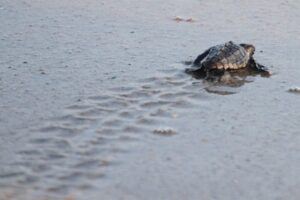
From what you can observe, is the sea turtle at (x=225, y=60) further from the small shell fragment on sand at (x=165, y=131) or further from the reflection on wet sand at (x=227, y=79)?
the small shell fragment on sand at (x=165, y=131)

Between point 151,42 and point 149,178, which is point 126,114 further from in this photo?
point 151,42

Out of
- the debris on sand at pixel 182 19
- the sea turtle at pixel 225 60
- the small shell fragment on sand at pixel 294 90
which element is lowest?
the small shell fragment on sand at pixel 294 90

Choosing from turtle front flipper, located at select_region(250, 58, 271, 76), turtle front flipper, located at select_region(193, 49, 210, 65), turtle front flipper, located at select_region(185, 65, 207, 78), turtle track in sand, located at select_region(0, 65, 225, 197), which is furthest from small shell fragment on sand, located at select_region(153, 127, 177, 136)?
turtle front flipper, located at select_region(250, 58, 271, 76)

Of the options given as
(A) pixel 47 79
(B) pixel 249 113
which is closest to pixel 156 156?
(B) pixel 249 113

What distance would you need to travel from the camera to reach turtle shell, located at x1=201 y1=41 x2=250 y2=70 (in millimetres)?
5113

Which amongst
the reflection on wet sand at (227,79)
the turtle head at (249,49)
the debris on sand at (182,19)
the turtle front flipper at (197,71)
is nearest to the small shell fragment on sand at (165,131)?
the reflection on wet sand at (227,79)

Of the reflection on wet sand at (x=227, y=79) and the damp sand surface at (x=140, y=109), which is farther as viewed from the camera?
the reflection on wet sand at (x=227, y=79)

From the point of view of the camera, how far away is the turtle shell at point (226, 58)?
5.11m

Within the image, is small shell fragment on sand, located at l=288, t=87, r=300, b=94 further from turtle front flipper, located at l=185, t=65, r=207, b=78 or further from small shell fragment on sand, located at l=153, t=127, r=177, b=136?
small shell fragment on sand, located at l=153, t=127, r=177, b=136

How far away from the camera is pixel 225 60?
17.0ft

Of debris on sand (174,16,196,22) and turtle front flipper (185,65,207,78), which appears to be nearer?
turtle front flipper (185,65,207,78)

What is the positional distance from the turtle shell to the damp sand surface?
0.57ft

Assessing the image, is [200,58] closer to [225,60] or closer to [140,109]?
[225,60]

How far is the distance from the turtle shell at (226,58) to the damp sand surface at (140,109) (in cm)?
17
